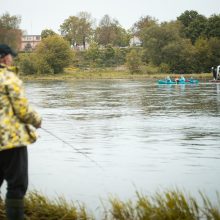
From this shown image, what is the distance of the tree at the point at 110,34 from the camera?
575 feet

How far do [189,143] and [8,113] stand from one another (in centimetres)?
1047

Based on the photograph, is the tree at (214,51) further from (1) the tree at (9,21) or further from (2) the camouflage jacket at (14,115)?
(2) the camouflage jacket at (14,115)

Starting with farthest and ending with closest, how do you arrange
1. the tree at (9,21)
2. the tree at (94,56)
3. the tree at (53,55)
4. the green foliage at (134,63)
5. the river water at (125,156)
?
the tree at (9,21) < the tree at (94,56) < the tree at (53,55) < the green foliage at (134,63) < the river water at (125,156)

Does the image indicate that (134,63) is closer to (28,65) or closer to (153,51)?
(153,51)

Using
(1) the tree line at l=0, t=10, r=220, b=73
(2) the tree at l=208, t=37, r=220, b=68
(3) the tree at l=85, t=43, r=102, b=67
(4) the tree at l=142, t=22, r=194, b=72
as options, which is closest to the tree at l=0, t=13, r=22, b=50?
(1) the tree line at l=0, t=10, r=220, b=73

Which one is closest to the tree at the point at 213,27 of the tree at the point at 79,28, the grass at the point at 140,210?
the tree at the point at 79,28

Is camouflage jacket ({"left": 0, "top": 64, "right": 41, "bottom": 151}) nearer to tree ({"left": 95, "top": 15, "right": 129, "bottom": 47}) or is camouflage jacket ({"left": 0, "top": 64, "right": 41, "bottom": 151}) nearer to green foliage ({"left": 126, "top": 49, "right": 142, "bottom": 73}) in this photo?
green foliage ({"left": 126, "top": 49, "right": 142, "bottom": 73})

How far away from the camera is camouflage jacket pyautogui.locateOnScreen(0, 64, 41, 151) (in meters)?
5.90

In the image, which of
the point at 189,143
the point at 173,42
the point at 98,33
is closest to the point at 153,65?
the point at 173,42

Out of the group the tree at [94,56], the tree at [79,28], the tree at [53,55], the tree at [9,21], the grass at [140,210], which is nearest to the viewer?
the grass at [140,210]

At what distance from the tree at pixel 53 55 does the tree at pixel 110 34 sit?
3984 cm

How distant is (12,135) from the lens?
235 inches

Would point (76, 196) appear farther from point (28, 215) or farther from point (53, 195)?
point (28, 215)

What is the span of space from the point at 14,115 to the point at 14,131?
17cm
